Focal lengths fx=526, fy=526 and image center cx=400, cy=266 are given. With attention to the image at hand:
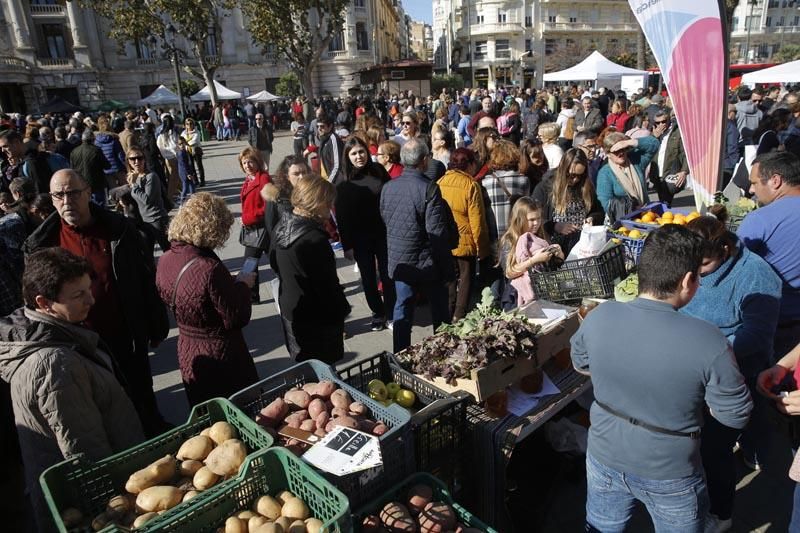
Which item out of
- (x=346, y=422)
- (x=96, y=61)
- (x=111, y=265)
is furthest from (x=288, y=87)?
(x=346, y=422)

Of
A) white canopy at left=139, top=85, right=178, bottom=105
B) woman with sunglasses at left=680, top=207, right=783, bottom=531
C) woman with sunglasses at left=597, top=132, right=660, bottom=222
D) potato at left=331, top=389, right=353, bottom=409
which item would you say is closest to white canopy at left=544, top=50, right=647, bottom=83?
woman with sunglasses at left=597, top=132, right=660, bottom=222

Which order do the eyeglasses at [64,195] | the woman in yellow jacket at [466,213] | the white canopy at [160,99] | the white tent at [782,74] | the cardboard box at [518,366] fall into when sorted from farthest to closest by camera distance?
the white canopy at [160,99], the white tent at [782,74], the woman in yellow jacket at [466,213], the eyeglasses at [64,195], the cardboard box at [518,366]

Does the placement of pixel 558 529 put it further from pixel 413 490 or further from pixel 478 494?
Answer: pixel 413 490

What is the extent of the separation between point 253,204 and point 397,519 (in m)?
4.46

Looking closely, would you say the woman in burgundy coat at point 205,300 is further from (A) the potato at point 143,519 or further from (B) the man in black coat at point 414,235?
(B) the man in black coat at point 414,235

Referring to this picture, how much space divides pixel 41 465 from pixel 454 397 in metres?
1.89

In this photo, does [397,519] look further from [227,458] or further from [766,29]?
[766,29]

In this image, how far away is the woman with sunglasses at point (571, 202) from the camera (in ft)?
16.4

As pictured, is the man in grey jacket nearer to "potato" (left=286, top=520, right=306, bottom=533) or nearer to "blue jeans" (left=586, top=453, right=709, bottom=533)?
"blue jeans" (left=586, top=453, right=709, bottom=533)

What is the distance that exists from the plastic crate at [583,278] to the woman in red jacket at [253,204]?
3.21 metres

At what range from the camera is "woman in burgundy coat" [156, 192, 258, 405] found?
2.98m

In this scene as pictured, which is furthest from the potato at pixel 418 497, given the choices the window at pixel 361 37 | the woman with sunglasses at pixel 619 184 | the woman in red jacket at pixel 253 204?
the window at pixel 361 37

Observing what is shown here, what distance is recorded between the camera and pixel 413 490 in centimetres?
217

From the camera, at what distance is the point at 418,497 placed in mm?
2117
